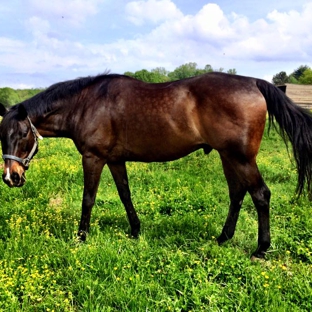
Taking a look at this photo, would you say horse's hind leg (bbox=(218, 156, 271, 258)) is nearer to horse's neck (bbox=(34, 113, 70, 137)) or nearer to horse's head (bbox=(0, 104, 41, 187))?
horse's neck (bbox=(34, 113, 70, 137))

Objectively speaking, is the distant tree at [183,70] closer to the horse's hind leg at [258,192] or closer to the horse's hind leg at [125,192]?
the horse's hind leg at [125,192]

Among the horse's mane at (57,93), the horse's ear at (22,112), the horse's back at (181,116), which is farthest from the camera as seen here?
the horse's mane at (57,93)

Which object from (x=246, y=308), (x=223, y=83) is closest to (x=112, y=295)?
(x=246, y=308)

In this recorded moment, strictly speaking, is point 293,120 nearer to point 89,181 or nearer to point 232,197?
point 232,197

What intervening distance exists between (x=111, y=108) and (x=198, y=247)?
2.09 meters

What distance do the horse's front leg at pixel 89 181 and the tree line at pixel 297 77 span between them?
1909 inches

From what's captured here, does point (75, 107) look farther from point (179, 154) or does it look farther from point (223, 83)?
point (223, 83)

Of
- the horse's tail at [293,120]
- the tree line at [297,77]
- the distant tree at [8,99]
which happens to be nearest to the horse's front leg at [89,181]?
the distant tree at [8,99]

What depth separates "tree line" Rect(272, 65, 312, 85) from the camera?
5331 centimetres

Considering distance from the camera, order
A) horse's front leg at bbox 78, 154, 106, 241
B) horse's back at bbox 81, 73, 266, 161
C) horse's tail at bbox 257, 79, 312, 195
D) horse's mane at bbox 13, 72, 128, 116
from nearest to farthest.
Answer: horse's back at bbox 81, 73, 266, 161 → horse's tail at bbox 257, 79, 312, 195 → horse's front leg at bbox 78, 154, 106, 241 → horse's mane at bbox 13, 72, 128, 116

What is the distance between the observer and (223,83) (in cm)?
379

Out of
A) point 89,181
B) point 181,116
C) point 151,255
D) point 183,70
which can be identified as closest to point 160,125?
point 181,116

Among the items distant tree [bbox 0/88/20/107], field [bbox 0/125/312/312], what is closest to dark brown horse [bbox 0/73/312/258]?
field [bbox 0/125/312/312]

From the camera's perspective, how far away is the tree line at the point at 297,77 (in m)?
53.3
